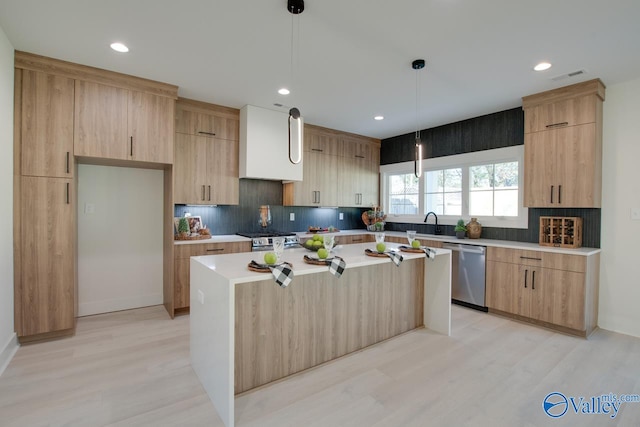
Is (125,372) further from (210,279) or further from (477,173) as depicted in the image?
(477,173)

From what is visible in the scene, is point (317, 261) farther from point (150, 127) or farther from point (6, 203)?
point (6, 203)

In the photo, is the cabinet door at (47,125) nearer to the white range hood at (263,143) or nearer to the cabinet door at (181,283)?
the cabinet door at (181,283)

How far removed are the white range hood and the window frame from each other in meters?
2.18

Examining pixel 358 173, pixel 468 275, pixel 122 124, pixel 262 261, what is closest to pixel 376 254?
pixel 262 261

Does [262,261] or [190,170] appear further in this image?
[190,170]

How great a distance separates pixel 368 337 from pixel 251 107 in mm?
3069

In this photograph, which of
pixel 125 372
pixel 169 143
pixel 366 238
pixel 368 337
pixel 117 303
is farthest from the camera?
pixel 366 238

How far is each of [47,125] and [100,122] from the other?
40 centimetres

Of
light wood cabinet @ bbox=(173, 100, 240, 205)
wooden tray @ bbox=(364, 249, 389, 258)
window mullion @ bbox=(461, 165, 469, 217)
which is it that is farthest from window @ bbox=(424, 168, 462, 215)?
light wood cabinet @ bbox=(173, 100, 240, 205)

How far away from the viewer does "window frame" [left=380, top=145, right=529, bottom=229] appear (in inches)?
154

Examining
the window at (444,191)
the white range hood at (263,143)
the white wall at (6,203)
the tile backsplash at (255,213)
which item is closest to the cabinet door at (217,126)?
the white range hood at (263,143)

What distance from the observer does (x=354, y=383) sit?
221cm

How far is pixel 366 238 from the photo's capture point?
525cm

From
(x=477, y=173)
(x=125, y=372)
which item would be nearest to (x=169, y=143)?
(x=125, y=372)
